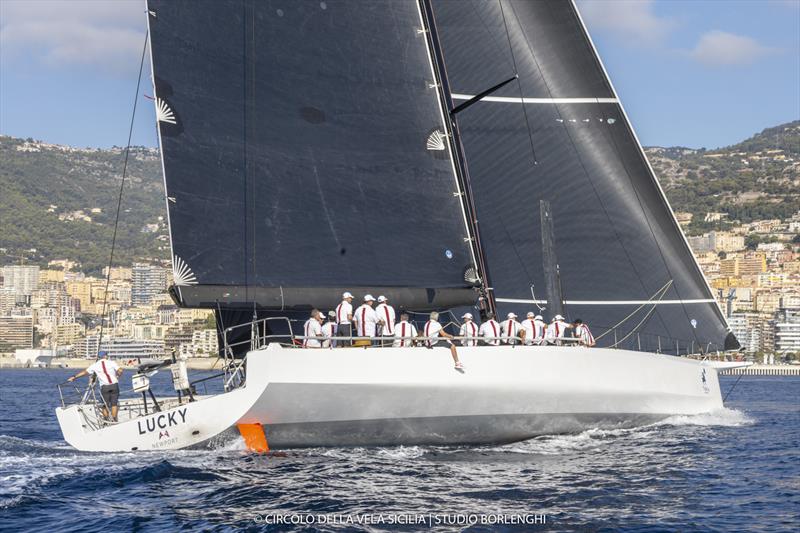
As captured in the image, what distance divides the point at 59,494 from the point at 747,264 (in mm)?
129940

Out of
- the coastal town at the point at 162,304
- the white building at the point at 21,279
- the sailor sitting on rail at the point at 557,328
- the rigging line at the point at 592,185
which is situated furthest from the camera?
the white building at the point at 21,279

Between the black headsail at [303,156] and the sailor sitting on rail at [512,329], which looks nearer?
the black headsail at [303,156]

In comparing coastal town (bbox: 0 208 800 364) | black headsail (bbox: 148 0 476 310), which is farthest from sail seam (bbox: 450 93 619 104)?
coastal town (bbox: 0 208 800 364)

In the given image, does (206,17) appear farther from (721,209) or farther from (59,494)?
→ (721,209)

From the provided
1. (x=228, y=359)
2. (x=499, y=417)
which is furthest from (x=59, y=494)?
(x=499, y=417)

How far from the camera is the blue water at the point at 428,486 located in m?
10.4

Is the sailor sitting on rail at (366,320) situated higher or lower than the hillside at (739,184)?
lower

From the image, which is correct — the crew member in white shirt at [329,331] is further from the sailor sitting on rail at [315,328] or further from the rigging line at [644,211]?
the rigging line at [644,211]

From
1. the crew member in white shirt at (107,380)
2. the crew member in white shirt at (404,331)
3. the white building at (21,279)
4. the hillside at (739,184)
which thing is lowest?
the crew member in white shirt at (107,380)

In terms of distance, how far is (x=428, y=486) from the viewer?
37.9ft

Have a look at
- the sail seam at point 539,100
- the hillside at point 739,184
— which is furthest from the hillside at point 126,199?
the sail seam at point 539,100

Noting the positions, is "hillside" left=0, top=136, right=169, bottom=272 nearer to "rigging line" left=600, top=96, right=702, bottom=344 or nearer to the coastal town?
the coastal town

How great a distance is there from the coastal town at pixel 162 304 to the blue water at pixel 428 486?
83468 millimetres

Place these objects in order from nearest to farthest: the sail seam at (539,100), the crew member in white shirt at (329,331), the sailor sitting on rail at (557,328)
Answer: the crew member in white shirt at (329,331) < the sailor sitting on rail at (557,328) < the sail seam at (539,100)
